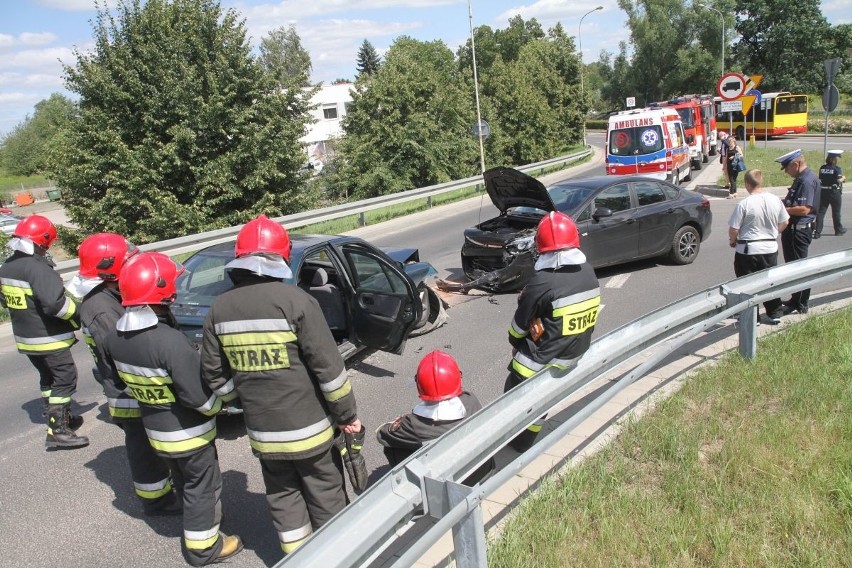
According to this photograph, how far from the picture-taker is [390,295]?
621cm

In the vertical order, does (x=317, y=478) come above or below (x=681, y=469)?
above

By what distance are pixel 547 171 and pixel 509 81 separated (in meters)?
8.22

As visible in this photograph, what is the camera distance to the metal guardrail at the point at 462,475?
2.29 meters

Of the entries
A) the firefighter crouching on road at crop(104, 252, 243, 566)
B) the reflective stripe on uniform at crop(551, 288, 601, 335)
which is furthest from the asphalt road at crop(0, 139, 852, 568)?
the reflective stripe on uniform at crop(551, 288, 601, 335)

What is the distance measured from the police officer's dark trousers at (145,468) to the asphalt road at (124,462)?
0.55 ft

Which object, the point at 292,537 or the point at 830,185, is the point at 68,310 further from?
the point at 830,185

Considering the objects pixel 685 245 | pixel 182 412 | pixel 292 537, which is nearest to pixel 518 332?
pixel 292 537

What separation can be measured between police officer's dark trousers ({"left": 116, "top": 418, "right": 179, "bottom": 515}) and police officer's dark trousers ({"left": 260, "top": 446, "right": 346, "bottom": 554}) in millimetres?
1120

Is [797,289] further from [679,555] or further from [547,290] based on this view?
[679,555]

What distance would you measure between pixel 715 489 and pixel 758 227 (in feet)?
12.2

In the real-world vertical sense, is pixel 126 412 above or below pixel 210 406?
below

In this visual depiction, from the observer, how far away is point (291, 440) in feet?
10.3

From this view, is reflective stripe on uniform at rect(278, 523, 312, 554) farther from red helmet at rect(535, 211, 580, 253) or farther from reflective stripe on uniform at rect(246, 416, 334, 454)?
red helmet at rect(535, 211, 580, 253)

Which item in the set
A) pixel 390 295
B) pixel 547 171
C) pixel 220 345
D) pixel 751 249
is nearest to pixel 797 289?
pixel 751 249
